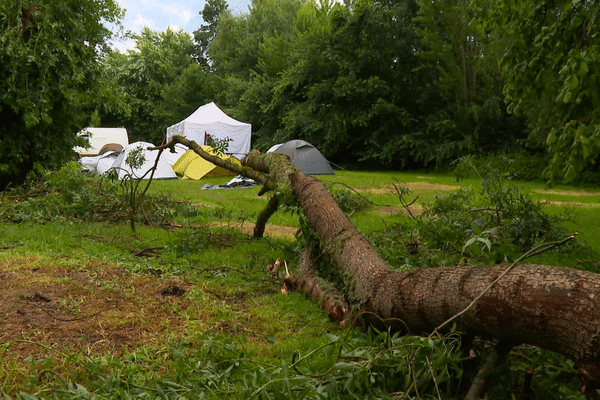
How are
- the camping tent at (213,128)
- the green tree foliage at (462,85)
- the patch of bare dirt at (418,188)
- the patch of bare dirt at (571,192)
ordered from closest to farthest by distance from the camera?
the patch of bare dirt at (571,192)
the patch of bare dirt at (418,188)
the green tree foliage at (462,85)
the camping tent at (213,128)

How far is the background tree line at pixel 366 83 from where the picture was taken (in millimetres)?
5652

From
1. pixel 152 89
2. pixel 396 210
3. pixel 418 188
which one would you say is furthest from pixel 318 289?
pixel 152 89

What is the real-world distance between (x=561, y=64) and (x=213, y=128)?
61.0 feet

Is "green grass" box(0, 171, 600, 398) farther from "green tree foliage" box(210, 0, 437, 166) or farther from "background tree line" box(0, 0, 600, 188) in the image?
"green tree foliage" box(210, 0, 437, 166)

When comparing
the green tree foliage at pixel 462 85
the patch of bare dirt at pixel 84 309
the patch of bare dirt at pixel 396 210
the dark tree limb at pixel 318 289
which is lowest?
the patch of bare dirt at pixel 84 309

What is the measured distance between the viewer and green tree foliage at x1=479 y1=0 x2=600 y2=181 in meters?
4.26

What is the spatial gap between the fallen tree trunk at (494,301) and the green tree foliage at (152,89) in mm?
38432

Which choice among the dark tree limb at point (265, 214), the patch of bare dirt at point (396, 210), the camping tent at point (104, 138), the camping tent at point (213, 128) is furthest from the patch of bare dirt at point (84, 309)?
the camping tent at point (104, 138)

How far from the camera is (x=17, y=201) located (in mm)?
8500

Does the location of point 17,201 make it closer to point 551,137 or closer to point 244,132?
point 551,137

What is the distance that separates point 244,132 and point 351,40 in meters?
6.67

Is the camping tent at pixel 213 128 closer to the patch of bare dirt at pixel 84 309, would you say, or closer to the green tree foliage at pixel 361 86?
the green tree foliage at pixel 361 86

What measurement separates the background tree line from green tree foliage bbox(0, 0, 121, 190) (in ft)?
0.10

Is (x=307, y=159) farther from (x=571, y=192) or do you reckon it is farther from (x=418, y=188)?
(x=571, y=192)
